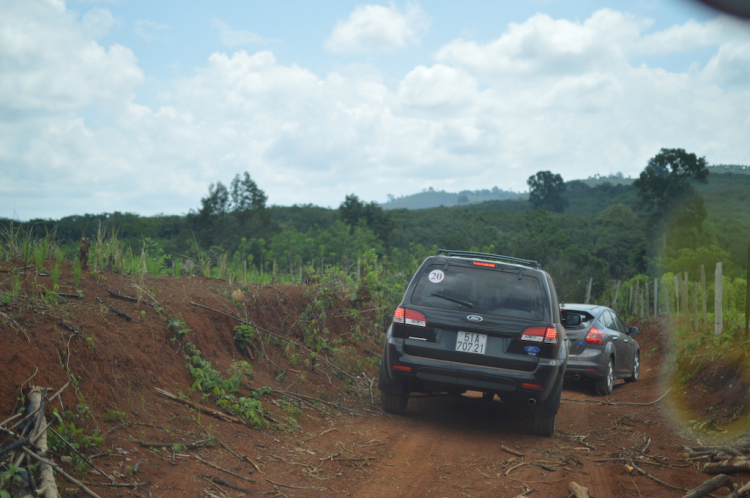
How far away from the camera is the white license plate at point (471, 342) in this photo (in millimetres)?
6078

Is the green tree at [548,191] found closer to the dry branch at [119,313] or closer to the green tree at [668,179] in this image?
the green tree at [668,179]

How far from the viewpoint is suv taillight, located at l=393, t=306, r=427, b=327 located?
6242 mm

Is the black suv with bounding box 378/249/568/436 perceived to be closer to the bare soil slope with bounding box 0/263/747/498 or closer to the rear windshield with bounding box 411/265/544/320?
the rear windshield with bounding box 411/265/544/320

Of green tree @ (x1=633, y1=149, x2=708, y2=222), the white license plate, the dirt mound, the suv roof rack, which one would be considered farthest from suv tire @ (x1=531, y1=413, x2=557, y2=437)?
green tree @ (x1=633, y1=149, x2=708, y2=222)

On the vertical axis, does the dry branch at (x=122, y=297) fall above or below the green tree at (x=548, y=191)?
below

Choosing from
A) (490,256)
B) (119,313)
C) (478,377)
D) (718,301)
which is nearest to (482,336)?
(478,377)

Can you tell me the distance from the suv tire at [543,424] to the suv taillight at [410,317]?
5.65 feet

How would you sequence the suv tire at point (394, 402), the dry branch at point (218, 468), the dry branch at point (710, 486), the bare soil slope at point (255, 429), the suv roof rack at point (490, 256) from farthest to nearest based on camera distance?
the suv tire at point (394, 402), the suv roof rack at point (490, 256), the dry branch at point (218, 468), the bare soil slope at point (255, 429), the dry branch at point (710, 486)

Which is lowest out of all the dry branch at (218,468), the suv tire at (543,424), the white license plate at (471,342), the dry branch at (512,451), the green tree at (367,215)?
the dry branch at (512,451)

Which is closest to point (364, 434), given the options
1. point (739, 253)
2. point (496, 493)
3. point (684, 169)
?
point (496, 493)

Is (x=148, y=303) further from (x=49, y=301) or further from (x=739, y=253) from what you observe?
(x=739, y=253)

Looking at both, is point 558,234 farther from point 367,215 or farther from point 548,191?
point 548,191

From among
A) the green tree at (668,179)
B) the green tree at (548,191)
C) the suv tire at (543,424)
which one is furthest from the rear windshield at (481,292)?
the green tree at (548,191)

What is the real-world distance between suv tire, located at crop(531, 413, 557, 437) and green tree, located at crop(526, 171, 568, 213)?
105m
